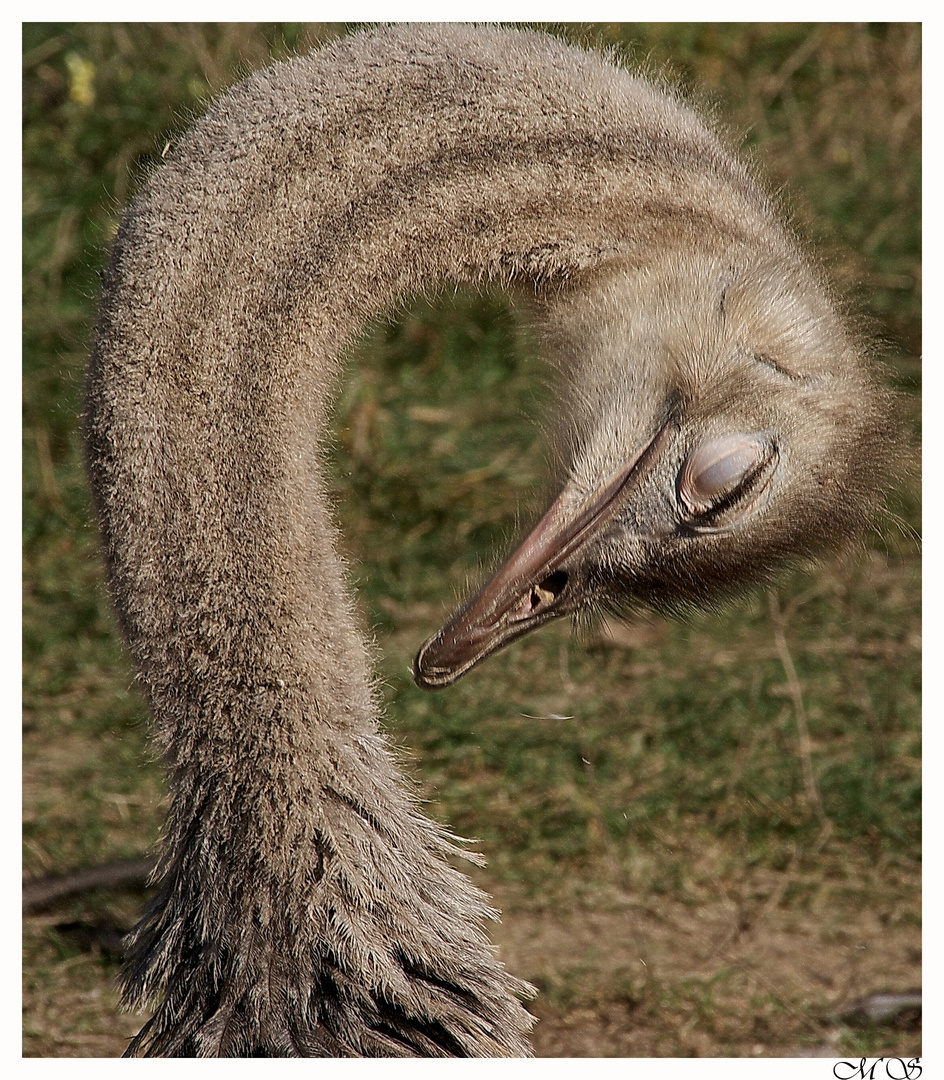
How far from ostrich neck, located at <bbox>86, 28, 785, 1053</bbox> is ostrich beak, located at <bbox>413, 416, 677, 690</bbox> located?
152 millimetres

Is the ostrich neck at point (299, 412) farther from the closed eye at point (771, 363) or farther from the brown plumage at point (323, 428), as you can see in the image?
the closed eye at point (771, 363)

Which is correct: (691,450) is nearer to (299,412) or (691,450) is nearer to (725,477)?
(725,477)

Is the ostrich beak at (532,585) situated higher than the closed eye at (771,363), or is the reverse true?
the closed eye at (771,363)

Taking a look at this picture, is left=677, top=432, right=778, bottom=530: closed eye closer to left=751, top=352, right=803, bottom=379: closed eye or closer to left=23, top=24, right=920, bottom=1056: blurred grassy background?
left=751, top=352, right=803, bottom=379: closed eye

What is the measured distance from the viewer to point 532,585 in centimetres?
231

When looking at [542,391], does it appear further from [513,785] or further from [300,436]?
[513,785]

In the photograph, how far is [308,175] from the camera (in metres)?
2.16

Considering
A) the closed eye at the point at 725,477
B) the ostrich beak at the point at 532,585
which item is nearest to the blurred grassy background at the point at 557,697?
the ostrich beak at the point at 532,585

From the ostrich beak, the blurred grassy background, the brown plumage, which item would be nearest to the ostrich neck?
the brown plumage

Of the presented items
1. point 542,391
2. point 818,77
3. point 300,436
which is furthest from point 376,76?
point 818,77

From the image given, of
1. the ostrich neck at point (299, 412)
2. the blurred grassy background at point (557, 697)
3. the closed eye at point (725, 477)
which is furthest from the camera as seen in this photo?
the blurred grassy background at point (557, 697)

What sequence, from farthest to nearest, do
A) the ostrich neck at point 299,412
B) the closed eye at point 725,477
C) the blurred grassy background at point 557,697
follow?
the blurred grassy background at point 557,697 → the closed eye at point 725,477 → the ostrich neck at point 299,412

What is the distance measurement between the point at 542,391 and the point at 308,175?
→ 30.8 inches

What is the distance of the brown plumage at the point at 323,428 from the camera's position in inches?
84.7
